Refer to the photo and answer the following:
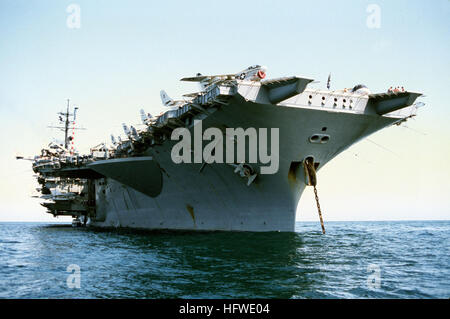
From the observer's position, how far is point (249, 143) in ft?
43.5

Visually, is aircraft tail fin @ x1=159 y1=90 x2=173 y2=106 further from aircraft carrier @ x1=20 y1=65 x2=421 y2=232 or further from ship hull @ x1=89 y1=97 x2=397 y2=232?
ship hull @ x1=89 y1=97 x2=397 y2=232

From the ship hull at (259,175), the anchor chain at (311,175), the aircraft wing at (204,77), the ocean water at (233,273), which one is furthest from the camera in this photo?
A: the aircraft wing at (204,77)

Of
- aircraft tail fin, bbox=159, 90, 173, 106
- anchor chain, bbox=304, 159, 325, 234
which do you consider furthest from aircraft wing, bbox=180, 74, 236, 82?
anchor chain, bbox=304, 159, 325, 234

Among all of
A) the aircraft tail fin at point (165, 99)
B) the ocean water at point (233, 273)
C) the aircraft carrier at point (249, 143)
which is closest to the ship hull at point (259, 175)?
the aircraft carrier at point (249, 143)

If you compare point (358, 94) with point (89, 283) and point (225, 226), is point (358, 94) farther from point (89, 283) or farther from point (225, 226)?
point (89, 283)

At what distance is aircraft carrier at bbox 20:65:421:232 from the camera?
12203 mm

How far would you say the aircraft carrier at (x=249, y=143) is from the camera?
12.2 m

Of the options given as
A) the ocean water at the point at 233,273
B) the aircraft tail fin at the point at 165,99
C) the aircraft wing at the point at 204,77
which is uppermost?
the aircraft wing at the point at 204,77

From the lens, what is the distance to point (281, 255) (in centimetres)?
981

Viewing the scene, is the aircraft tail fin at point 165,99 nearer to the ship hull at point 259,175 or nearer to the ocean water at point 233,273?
the ship hull at point 259,175

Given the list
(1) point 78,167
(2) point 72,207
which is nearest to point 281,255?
(1) point 78,167

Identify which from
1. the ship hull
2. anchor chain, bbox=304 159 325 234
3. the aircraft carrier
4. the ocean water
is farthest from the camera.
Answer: anchor chain, bbox=304 159 325 234

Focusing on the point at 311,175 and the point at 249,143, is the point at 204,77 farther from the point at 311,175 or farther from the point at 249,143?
the point at 311,175
